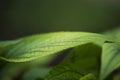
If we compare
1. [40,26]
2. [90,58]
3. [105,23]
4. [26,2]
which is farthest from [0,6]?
[90,58]

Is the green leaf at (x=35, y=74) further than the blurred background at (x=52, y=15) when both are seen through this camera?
No

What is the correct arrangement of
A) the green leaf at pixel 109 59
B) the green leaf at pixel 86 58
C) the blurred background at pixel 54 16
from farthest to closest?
the blurred background at pixel 54 16, the green leaf at pixel 86 58, the green leaf at pixel 109 59

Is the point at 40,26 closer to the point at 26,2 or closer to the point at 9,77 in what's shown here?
the point at 26,2

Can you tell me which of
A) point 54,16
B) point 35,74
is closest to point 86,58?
point 35,74

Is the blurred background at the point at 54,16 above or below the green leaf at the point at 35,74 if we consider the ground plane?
above

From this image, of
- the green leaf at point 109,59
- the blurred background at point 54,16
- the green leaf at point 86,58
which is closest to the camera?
the green leaf at point 109,59

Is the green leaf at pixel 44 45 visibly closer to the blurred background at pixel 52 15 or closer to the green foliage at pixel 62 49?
the green foliage at pixel 62 49

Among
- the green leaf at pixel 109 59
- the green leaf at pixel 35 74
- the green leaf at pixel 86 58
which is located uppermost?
the green leaf at pixel 109 59

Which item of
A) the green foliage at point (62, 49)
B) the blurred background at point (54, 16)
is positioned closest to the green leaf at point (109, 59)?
the green foliage at point (62, 49)
